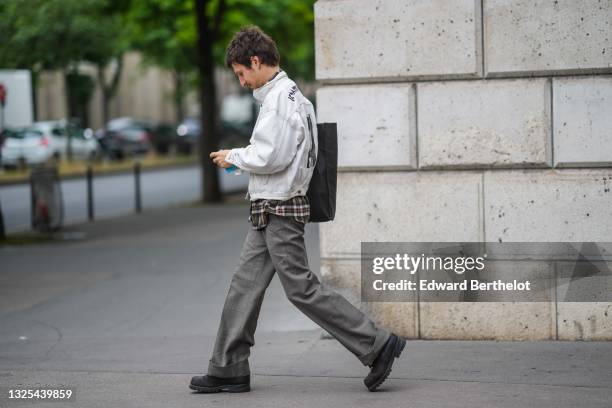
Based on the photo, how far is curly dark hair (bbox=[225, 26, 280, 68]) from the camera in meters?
5.54

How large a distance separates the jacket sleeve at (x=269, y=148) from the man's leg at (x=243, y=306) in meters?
0.46

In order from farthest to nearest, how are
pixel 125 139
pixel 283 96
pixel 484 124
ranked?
1. pixel 125 139
2. pixel 484 124
3. pixel 283 96

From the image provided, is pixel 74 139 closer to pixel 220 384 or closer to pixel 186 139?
pixel 186 139

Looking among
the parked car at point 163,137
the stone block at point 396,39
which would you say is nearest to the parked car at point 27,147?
the parked car at point 163,137

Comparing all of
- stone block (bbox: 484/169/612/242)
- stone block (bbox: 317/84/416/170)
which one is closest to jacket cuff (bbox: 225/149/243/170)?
stone block (bbox: 317/84/416/170)

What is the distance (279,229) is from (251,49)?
950 millimetres

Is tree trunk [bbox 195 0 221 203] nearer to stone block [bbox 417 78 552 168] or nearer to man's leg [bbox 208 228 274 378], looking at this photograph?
stone block [bbox 417 78 552 168]

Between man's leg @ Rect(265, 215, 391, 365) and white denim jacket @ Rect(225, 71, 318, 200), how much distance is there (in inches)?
7.4

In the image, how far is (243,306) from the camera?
570cm

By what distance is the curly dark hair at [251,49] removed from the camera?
5.54 meters

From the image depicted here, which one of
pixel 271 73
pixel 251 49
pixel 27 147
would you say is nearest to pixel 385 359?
pixel 271 73

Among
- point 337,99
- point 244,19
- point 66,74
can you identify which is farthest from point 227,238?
point 66,74

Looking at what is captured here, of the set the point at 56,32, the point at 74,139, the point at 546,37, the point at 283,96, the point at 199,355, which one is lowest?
the point at 199,355

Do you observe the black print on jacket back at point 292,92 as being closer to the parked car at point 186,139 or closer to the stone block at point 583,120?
the stone block at point 583,120
